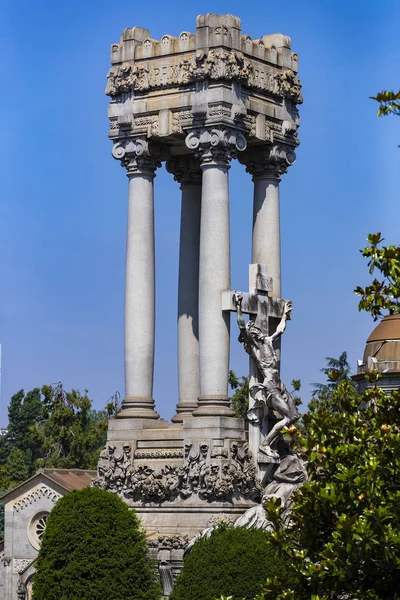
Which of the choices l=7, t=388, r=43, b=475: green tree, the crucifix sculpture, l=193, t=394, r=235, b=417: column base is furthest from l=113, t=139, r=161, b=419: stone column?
l=7, t=388, r=43, b=475: green tree

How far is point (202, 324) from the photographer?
43.4 metres

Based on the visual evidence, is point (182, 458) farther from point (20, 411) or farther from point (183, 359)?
point (20, 411)

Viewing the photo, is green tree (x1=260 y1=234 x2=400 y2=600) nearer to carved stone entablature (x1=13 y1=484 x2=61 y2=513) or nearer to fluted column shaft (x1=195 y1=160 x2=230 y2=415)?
fluted column shaft (x1=195 y1=160 x2=230 y2=415)

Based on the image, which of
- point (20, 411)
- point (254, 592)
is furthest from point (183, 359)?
point (20, 411)

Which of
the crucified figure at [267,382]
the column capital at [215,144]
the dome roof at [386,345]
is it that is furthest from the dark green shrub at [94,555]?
the dome roof at [386,345]

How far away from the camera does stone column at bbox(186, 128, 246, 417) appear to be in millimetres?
43219

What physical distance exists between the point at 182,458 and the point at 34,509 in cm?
2947

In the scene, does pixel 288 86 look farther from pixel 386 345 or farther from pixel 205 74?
pixel 386 345

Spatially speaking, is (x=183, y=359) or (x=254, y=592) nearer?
(x=254, y=592)

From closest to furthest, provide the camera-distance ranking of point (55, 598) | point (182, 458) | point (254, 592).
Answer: point (254, 592) < point (55, 598) < point (182, 458)

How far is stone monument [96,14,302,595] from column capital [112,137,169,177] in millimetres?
24

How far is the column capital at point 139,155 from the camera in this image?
45406 millimetres

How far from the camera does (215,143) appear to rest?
4359 cm

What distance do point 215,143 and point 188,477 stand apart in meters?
7.62
